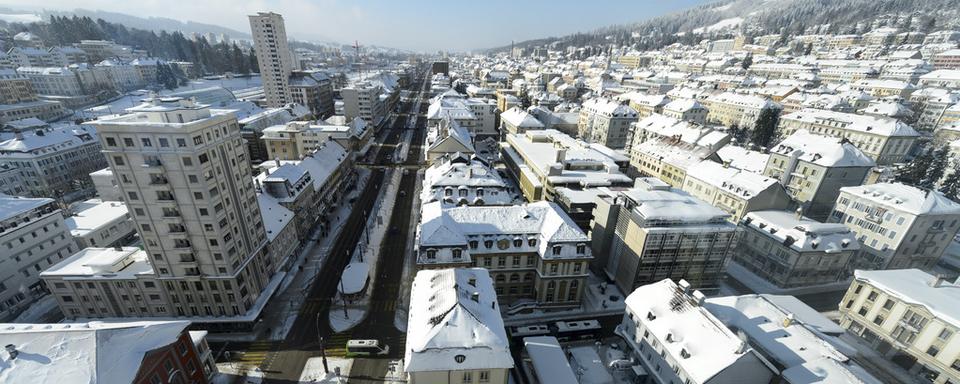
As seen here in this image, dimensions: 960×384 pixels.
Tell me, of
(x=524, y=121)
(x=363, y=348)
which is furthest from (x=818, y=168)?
(x=363, y=348)

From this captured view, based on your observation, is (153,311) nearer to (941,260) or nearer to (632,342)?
(632,342)

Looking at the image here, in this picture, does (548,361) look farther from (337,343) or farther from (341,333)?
(341,333)

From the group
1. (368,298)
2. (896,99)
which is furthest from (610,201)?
(896,99)

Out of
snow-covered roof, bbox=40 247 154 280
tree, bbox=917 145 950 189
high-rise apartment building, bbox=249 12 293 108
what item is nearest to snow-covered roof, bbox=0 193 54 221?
snow-covered roof, bbox=40 247 154 280

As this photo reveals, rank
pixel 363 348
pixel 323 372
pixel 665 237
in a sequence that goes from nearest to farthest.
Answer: pixel 323 372 → pixel 363 348 → pixel 665 237

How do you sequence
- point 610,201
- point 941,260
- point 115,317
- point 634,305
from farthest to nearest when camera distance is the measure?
point 941,260 < point 610,201 < point 115,317 < point 634,305

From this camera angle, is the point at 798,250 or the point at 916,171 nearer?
the point at 798,250
